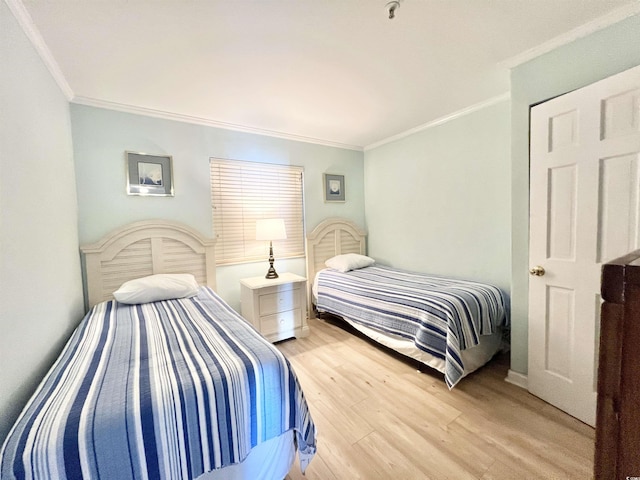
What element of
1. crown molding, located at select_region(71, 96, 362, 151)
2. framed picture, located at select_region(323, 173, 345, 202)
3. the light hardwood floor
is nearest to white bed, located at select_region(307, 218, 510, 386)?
the light hardwood floor

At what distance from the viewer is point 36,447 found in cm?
75

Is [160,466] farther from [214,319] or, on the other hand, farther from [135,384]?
[214,319]

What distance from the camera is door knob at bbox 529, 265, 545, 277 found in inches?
68.2

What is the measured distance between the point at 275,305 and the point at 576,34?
3018 mm

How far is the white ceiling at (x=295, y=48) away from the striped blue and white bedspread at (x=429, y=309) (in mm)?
1729

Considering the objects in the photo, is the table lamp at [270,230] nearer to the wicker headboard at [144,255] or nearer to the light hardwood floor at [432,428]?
the wicker headboard at [144,255]

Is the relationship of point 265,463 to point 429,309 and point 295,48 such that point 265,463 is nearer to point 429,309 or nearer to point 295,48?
point 429,309

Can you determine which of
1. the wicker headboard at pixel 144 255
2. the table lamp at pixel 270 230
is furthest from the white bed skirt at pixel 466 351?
the wicker headboard at pixel 144 255

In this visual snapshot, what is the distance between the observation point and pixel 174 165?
261cm

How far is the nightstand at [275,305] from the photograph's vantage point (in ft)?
8.66

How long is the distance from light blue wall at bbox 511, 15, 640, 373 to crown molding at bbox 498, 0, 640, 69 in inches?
1.0

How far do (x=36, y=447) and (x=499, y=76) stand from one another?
3.18 metres

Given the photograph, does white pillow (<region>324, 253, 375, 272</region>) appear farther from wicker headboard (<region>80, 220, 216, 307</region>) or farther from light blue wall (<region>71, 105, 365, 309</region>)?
wicker headboard (<region>80, 220, 216, 307</region>)

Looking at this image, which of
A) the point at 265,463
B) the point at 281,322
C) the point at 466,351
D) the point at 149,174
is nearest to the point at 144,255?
the point at 149,174
